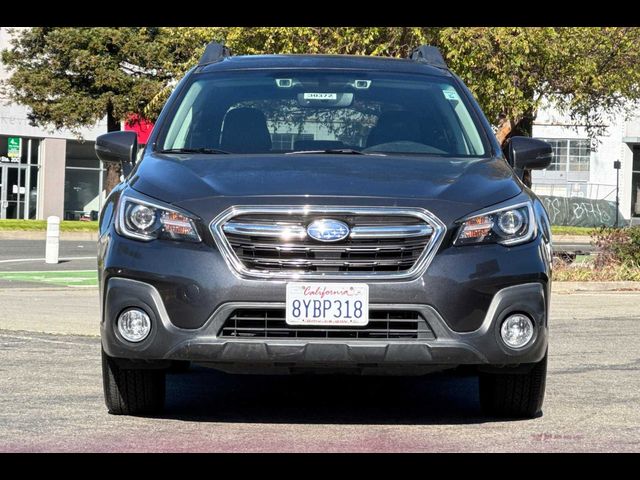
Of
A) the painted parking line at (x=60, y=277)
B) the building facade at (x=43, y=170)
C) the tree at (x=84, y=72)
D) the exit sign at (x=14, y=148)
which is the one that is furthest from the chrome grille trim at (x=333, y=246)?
the exit sign at (x=14, y=148)

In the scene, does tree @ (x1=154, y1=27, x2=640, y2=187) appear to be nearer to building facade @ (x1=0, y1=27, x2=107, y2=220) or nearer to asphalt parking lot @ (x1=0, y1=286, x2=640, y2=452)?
asphalt parking lot @ (x1=0, y1=286, x2=640, y2=452)

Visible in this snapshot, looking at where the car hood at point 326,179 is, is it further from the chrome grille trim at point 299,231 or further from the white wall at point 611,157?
the white wall at point 611,157

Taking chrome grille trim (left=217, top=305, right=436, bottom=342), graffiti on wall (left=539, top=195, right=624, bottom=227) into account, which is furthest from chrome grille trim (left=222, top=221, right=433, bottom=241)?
graffiti on wall (left=539, top=195, right=624, bottom=227)

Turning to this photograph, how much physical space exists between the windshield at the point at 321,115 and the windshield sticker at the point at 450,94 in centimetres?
1

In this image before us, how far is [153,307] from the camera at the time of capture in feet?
20.6

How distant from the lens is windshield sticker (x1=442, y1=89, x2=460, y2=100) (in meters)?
7.90

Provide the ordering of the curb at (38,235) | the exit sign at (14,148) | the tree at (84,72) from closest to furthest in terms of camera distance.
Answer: the curb at (38,235) < the tree at (84,72) < the exit sign at (14,148)

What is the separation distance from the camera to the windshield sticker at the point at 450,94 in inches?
311

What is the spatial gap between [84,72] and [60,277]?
2414cm

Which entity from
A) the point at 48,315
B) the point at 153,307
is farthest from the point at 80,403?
the point at 48,315

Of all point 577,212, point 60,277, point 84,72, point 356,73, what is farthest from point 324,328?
point 577,212

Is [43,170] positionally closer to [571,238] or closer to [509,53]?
[571,238]

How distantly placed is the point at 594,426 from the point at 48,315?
25.5ft

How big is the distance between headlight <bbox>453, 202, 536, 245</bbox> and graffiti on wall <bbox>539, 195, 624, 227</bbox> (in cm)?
4840
